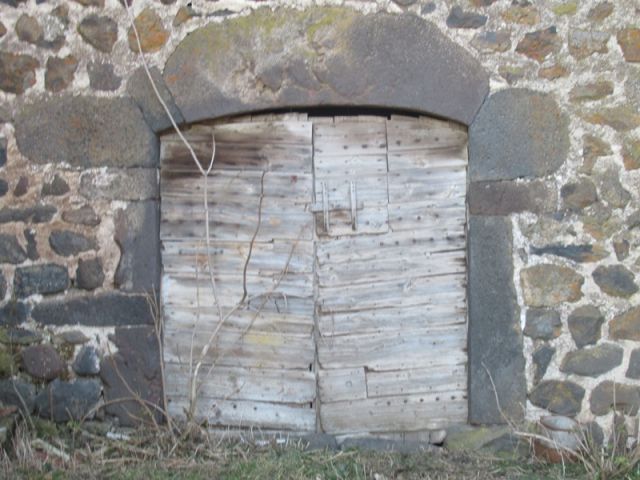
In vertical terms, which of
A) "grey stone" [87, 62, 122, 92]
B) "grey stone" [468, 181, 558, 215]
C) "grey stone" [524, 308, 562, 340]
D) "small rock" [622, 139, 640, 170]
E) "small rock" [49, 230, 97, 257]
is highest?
"grey stone" [87, 62, 122, 92]

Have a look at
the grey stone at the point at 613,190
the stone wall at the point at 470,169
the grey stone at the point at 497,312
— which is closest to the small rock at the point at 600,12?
the stone wall at the point at 470,169

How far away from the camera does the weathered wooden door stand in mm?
4688

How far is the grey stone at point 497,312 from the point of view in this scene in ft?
15.1

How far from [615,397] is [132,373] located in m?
2.43

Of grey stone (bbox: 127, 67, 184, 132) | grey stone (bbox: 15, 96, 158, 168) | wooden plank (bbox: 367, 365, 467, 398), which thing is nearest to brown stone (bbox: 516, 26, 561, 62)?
wooden plank (bbox: 367, 365, 467, 398)

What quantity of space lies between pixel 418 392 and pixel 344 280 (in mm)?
701

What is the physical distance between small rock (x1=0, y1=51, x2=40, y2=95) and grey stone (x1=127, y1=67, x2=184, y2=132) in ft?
1.59

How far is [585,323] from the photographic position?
15.1 feet

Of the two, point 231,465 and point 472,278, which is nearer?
point 231,465

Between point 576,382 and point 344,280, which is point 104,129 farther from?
point 576,382

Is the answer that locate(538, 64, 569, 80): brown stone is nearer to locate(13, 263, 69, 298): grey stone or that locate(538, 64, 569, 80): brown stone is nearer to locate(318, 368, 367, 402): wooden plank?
locate(318, 368, 367, 402): wooden plank

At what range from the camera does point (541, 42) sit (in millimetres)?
4574

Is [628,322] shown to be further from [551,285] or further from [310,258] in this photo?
[310,258]

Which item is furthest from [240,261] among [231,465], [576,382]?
[576,382]
